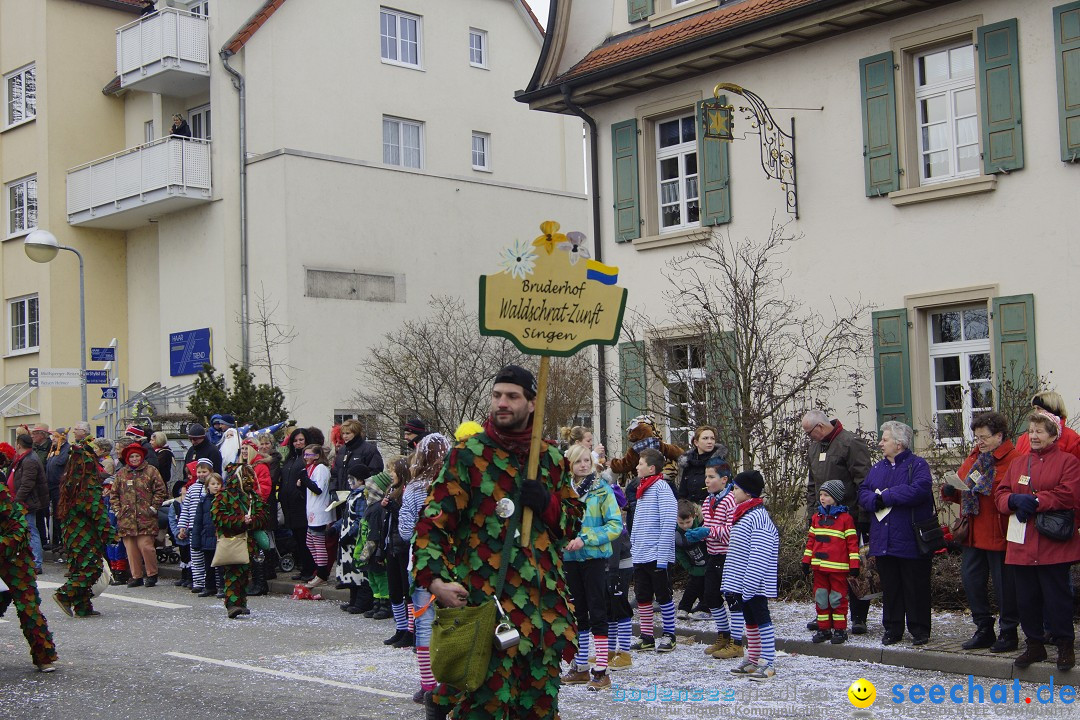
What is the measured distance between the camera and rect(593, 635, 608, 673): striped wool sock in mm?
9228

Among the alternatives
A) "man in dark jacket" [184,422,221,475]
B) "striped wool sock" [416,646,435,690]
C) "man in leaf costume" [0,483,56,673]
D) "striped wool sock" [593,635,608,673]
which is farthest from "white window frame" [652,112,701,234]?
"man in leaf costume" [0,483,56,673]

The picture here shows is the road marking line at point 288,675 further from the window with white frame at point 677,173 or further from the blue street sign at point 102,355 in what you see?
the blue street sign at point 102,355

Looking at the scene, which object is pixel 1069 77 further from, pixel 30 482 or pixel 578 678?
pixel 30 482

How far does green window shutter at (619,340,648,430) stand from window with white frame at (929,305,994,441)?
3.89 metres

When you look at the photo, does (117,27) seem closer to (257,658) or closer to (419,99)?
(419,99)

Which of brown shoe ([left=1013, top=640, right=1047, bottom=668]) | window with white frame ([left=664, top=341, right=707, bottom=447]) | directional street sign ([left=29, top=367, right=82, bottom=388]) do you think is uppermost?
directional street sign ([left=29, top=367, right=82, bottom=388])

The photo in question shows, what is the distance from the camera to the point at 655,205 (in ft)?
63.0

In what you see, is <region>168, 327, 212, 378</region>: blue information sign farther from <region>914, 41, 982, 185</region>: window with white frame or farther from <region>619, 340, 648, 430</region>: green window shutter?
<region>914, 41, 982, 185</region>: window with white frame

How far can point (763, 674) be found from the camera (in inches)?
370

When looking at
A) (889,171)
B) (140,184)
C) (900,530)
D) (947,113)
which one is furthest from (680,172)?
(140,184)

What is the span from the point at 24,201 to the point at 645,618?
26.8 metres

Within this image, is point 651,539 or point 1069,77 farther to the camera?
point 1069,77

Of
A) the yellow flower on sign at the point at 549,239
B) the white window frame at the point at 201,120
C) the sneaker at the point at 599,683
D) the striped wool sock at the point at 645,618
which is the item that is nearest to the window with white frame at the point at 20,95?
the white window frame at the point at 201,120

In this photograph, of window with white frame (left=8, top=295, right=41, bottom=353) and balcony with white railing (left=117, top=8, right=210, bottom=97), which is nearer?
balcony with white railing (left=117, top=8, right=210, bottom=97)
